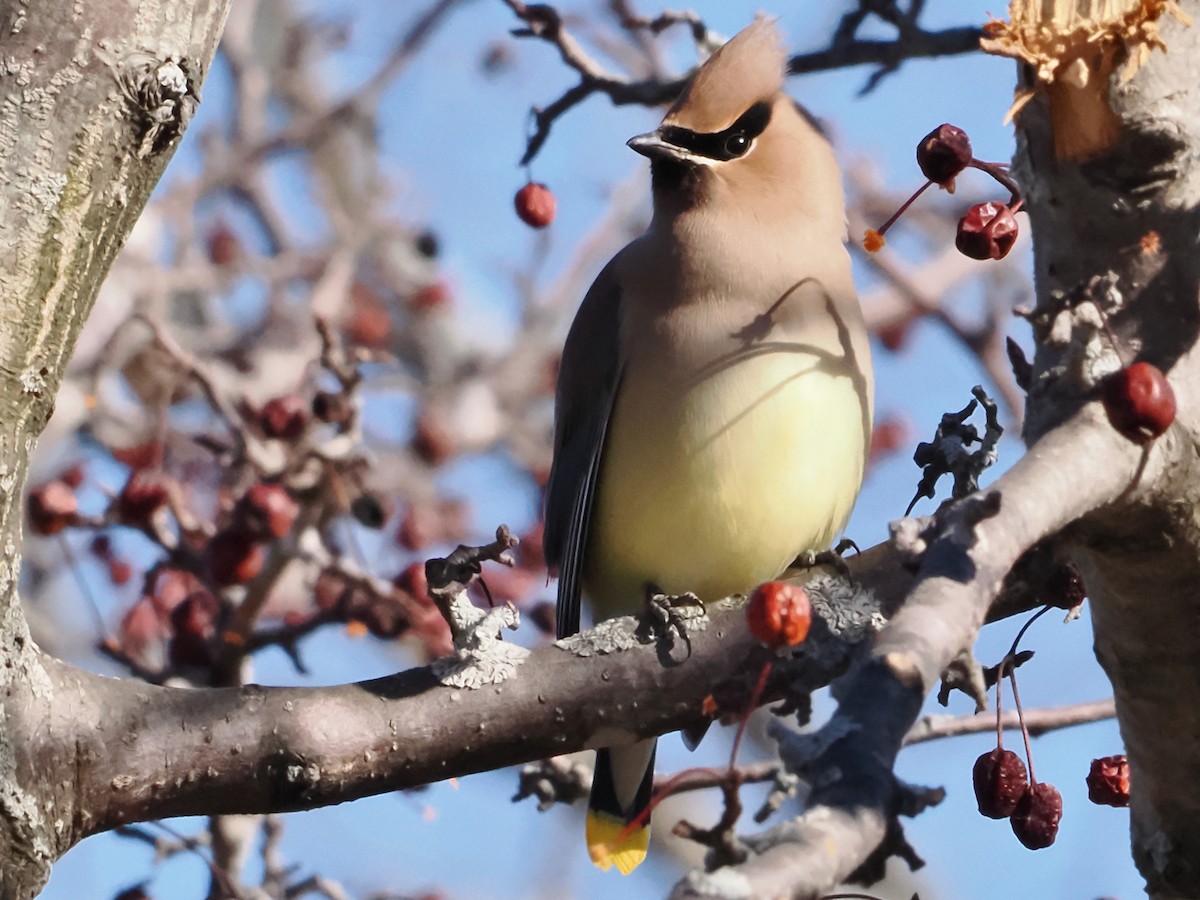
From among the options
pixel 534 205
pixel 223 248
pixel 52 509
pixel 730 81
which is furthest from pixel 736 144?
pixel 223 248

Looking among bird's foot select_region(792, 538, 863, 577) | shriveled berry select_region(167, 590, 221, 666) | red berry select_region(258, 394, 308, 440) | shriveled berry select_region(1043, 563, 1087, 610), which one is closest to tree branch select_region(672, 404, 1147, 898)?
shriveled berry select_region(1043, 563, 1087, 610)

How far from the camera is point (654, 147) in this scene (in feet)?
12.0

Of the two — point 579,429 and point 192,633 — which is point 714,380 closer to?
point 579,429

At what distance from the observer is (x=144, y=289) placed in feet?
18.3

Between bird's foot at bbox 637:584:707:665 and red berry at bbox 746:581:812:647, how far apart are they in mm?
484

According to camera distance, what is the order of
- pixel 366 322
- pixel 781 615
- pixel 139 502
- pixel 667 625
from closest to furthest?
pixel 781 615, pixel 667 625, pixel 139 502, pixel 366 322

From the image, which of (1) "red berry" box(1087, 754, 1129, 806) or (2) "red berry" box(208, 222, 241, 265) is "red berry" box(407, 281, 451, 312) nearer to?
(2) "red berry" box(208, 222, 241, 265)

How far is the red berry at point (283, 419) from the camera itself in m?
4.20

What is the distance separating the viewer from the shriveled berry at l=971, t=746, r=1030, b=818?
2.61 meters

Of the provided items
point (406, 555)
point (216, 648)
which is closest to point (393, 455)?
point (406, 555)

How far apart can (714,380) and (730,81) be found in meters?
0.73

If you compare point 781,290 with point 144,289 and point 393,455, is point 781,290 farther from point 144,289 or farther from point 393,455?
point 393,455

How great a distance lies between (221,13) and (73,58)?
0.67 ft

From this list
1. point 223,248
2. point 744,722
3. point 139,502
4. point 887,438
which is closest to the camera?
point 744,722
